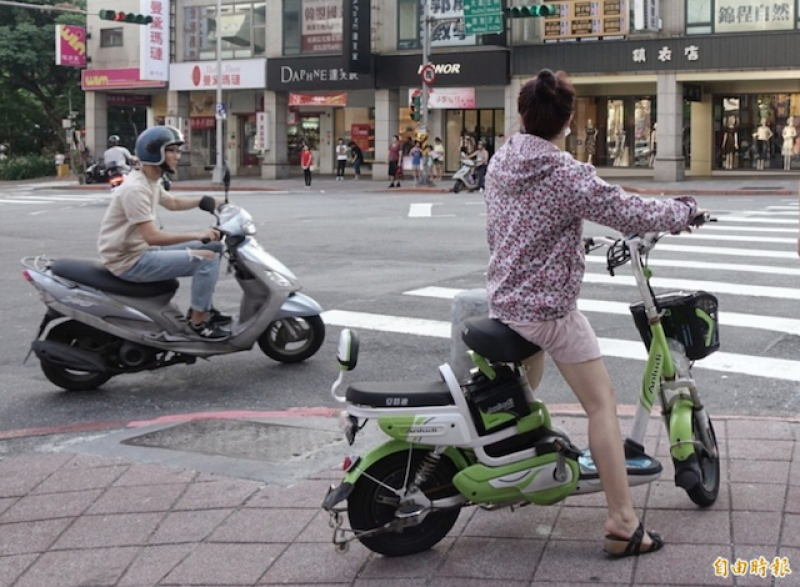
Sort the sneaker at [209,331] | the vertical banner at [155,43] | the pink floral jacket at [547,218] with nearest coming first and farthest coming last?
the pink floral jacket at [547,218]
the sneaker at [209,331]
the vertical banner at [155,43]

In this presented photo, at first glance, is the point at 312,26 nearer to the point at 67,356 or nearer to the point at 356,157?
the point at 356,157

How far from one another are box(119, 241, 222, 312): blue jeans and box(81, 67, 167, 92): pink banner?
39.8 metres

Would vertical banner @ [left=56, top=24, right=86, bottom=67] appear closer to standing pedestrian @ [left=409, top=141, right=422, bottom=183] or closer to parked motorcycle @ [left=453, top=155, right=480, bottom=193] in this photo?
standing pedestrian @ [left=409, top=141, right=422, bottom=183]

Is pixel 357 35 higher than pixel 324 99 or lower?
higher

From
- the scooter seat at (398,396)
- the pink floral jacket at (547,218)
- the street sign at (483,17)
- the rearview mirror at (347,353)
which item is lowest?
the scooter seat at (398,396)

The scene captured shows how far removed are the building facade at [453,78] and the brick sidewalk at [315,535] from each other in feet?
103

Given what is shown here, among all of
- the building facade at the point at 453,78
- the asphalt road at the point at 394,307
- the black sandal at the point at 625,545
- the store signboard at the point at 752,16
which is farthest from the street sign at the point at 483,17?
the black sandal at the point at 625,545

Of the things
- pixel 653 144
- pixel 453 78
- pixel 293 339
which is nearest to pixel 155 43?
pixel 453 78

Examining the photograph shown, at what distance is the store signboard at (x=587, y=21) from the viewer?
35.8m

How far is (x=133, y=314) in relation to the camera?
772cm

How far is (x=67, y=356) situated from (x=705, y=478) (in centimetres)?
461

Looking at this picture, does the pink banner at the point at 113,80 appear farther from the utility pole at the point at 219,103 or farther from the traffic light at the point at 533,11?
the traffic light at the point at 533,11

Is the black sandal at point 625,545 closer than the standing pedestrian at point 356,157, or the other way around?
the black sandal at point 625,545

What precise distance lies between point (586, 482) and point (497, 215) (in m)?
1.17
